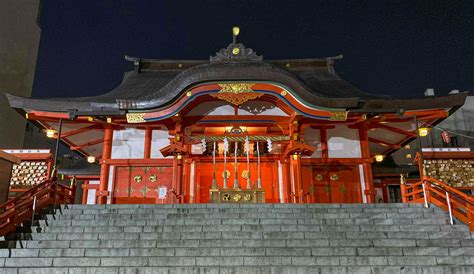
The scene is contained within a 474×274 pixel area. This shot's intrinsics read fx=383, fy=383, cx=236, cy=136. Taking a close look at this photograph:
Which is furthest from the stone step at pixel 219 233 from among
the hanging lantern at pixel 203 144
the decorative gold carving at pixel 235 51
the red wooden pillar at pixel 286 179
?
the decorative gold carving at pixel 235 51

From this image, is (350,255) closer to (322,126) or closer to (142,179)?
(322,126)

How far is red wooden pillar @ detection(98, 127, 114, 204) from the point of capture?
14.5 metres

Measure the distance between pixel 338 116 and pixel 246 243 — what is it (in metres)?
7.10

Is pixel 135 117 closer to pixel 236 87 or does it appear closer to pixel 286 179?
pixel 236 87

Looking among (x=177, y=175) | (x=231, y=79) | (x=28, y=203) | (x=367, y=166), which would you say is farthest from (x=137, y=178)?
(x=367, y=166)

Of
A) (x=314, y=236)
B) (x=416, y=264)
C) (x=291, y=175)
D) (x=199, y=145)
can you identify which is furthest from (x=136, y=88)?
(x=416, y=264)

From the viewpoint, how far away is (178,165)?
14.5 m

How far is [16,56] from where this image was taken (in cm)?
2236

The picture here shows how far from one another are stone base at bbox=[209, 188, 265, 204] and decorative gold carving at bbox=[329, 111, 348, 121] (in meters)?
3.55

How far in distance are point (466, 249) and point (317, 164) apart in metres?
7.83

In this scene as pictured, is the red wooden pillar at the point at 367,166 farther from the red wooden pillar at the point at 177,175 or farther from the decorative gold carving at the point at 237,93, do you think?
the red wooden pillar at the point at 177,175

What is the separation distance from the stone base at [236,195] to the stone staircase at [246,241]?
316 cm

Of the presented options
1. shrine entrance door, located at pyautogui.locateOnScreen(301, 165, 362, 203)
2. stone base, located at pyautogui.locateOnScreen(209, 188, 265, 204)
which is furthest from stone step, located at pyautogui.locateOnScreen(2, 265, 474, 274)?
shrine entrance door, located at pyautogui.locateOnScreen(301, 165, 362, 203)

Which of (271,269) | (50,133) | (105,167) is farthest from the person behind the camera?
(105,167)
